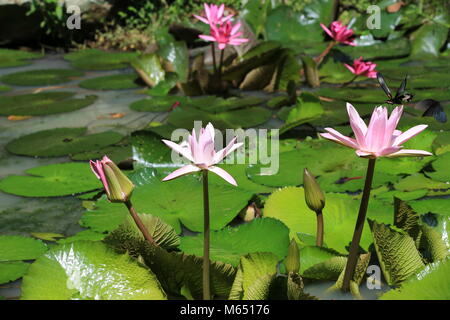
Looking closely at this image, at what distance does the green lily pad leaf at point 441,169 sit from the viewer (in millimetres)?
1512

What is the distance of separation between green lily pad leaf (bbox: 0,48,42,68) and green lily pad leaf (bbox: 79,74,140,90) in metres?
1.02

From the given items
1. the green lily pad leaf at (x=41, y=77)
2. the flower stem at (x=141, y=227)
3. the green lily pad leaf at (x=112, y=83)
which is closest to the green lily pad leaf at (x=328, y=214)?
the flower stem at (x=141, y=227)

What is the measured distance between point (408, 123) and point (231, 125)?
2.12ft

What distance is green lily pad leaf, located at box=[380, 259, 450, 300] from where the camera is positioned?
85 centimetres

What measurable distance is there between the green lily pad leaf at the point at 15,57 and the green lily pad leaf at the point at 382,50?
2.28 metres

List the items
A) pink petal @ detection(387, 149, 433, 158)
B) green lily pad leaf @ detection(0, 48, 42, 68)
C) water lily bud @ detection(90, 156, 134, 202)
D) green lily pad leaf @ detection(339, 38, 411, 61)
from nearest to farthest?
pink petal @ detection(387, 149, 433, 158)
water lily bud @ detection(90, 156, 134, 202)
green lily pad leaf @ detection(339, 38, 411, 61)
green lily pad leaf @ detection(0, 48, 42, 68)

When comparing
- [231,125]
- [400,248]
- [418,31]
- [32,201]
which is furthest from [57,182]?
[418,31]

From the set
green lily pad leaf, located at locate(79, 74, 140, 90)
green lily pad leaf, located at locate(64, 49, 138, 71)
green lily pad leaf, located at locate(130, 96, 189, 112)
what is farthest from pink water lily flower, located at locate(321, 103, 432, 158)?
green lily pad leaf, located at locate(64, 49, 138, 71)

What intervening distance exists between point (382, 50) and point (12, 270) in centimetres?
313

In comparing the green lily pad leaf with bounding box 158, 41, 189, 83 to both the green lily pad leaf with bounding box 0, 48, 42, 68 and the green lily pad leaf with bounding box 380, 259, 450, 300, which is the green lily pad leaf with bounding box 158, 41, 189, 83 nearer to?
the green lily pad leaf with bounding box 0, 48, 42, 68

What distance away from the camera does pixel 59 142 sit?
6.65ft

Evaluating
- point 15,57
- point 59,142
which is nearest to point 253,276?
point 59,142

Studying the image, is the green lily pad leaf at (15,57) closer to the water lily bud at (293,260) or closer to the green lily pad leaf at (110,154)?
the green lily pad leaf at (110,154)

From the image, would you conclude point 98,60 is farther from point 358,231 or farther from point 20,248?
point 358,231
